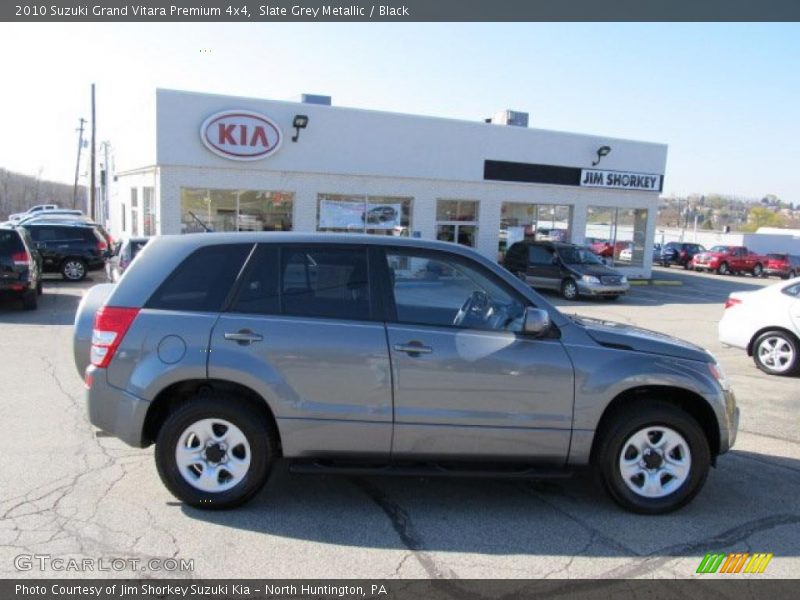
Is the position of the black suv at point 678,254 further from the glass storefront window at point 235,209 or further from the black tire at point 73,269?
the black tire at point 73,269

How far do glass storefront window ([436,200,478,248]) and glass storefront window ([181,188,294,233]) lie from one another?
5.03m

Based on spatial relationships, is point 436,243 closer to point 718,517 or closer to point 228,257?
point 228,257

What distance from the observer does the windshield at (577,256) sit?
1886 cm

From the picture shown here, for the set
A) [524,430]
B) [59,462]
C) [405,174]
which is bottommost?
[59,462]

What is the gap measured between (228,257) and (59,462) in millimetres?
2135

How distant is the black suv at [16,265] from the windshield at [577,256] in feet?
44.1

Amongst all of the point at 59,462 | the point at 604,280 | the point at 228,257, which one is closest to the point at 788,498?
the point at 228,257

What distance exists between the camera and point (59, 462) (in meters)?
4.83

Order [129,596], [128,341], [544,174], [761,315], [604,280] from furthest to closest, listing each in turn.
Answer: [544,174] → [604,280] → [761,315] → [128,341] → [129,596]

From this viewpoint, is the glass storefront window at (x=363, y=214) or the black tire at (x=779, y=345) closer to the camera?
the black tire at (x=779, y=345)

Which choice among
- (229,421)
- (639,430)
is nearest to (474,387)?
(639,430)

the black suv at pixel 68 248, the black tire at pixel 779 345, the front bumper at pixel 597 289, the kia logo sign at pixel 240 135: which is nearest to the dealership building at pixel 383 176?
the kia logo sign at pixel 240 135

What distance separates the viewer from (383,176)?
20.2 meters

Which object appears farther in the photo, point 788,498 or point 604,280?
point 604,280
